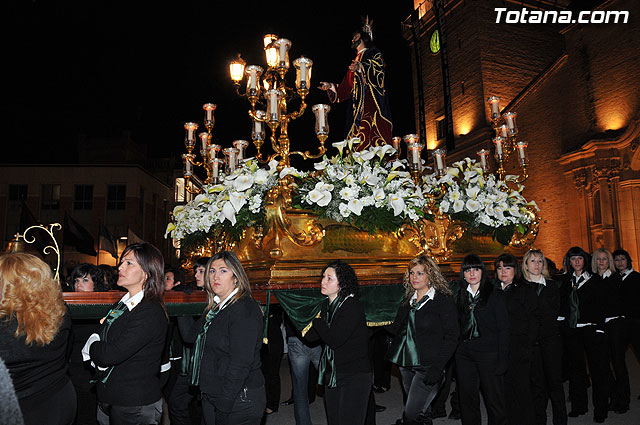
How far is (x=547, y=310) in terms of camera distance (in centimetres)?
563

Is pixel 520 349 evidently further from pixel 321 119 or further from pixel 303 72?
pixel 303 72

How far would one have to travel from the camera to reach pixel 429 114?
1019 inches

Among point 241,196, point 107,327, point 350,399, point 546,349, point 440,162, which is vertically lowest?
point 350,399

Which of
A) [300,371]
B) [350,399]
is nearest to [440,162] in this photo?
[300,371]

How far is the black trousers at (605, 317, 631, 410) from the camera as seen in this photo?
6359 mm

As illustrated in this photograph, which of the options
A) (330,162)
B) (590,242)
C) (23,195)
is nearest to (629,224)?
(590,242)

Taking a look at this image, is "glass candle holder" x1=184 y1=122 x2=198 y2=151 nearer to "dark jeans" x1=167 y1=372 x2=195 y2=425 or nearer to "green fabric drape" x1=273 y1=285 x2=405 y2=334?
"green fabric drape" x1=273 y1=285 x2=405 y2=334

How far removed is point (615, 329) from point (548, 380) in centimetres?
153

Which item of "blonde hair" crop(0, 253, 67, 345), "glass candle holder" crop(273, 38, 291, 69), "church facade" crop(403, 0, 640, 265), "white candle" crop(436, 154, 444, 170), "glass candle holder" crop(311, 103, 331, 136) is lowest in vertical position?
"blonde hair" crop(0, 253, 67, 345)

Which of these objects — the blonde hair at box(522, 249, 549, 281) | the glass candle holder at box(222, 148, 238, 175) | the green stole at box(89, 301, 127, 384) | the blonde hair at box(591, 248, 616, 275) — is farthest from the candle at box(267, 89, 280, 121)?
the blonde hair at box(591, 248, 616, 275)

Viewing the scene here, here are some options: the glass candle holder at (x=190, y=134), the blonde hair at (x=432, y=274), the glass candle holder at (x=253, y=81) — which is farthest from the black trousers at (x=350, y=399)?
the glass candle holder at (x=190, y=134)

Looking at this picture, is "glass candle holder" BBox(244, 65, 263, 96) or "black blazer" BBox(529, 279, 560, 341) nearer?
"black blazer" BBox(529, 279, 560, 341)

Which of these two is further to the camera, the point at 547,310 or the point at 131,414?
the point at 547,310

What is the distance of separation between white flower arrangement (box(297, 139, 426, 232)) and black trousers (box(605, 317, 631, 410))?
313 cm
